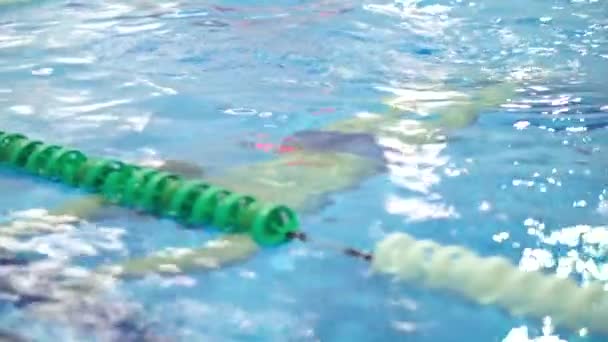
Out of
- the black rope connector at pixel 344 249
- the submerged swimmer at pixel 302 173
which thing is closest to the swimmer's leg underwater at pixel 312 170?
the submerged swimmer at pixel 302 173

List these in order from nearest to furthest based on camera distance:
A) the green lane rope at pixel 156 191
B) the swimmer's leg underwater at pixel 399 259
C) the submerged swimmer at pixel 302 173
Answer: the swimmer's leg underwater at pixel 399 259 < the submerged swimmer at pixel 302 173 < the green lane rope at pixel 156 191

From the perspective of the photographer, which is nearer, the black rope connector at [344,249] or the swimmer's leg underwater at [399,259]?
the swimmer's leg underwater at [399,259]

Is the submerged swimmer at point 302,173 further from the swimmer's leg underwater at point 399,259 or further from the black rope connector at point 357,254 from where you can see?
the black rope connector at point 357,254

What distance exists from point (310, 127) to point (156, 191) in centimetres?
83

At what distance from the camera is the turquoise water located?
201 centimetres

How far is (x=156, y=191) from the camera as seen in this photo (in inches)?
102

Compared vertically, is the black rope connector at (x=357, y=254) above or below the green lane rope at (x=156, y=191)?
below

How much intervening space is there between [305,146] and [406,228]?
735 millimetres

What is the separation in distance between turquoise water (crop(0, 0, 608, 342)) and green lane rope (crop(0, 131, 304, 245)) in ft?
0.19

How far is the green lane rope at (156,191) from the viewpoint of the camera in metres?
A: 2.38

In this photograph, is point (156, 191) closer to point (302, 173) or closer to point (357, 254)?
point (302, 173)

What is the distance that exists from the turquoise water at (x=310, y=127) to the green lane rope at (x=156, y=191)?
0.06m

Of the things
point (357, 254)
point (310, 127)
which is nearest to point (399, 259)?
point (357, 254)

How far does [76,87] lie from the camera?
378 centimetres
